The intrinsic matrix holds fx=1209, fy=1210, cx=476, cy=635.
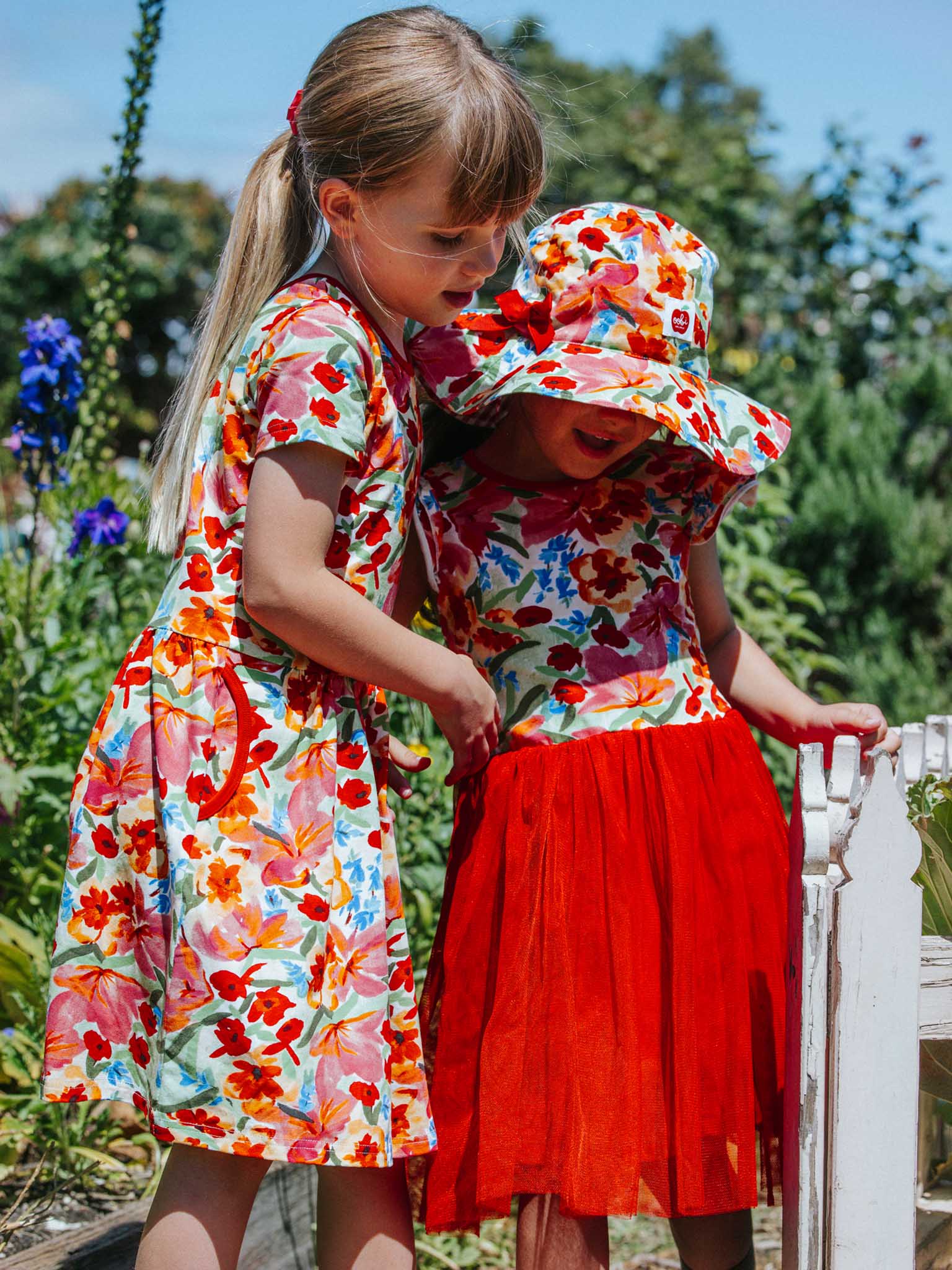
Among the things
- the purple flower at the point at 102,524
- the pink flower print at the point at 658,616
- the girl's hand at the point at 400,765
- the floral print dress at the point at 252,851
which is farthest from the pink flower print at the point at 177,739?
the purple flower at the point at 102,524

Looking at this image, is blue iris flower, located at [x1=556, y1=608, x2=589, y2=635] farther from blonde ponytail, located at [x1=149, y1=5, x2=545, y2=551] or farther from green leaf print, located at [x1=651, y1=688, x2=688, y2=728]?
blonde ponytail, located at [x1=149, y1=5, x2=545, y2=551]

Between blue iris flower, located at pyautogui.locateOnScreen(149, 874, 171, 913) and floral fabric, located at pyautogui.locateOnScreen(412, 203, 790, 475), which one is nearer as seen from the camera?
blue iris flower, located at pyautogui.locateOnScreen(149, 874, 171, 913)

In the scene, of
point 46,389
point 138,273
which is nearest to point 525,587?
point 46,389

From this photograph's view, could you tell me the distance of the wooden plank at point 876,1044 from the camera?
1192 mm

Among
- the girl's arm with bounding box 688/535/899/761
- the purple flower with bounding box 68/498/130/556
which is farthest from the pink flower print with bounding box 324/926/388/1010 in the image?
the purple flower with bounding box 68/498/130/556

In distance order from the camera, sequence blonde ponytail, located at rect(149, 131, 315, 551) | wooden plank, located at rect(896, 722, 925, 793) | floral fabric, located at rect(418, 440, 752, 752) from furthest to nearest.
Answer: wooden plank, located at rect(896, 722, 925, 793)
floral fabric, located at rect(418, 440, 752, 752)
blonde ponytail, located at rect(149, 131, 315, 551)

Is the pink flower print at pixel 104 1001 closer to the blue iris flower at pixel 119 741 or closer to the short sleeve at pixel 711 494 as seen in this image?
the blue iris flower at pixel 119 741

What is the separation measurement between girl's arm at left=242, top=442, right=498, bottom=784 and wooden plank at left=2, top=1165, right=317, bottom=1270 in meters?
0.90

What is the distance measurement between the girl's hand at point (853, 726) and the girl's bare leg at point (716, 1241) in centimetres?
61

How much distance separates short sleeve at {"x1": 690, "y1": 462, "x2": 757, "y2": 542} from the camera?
64.0 inches

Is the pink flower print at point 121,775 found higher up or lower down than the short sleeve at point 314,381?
lower down

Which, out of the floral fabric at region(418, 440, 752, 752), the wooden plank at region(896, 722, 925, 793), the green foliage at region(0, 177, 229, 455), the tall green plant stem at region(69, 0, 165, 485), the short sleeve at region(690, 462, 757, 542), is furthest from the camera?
the green foliage at region(0, 177, 229, 455)

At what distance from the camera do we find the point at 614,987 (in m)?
1.39

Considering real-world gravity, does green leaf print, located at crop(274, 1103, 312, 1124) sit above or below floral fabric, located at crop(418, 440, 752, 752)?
below
